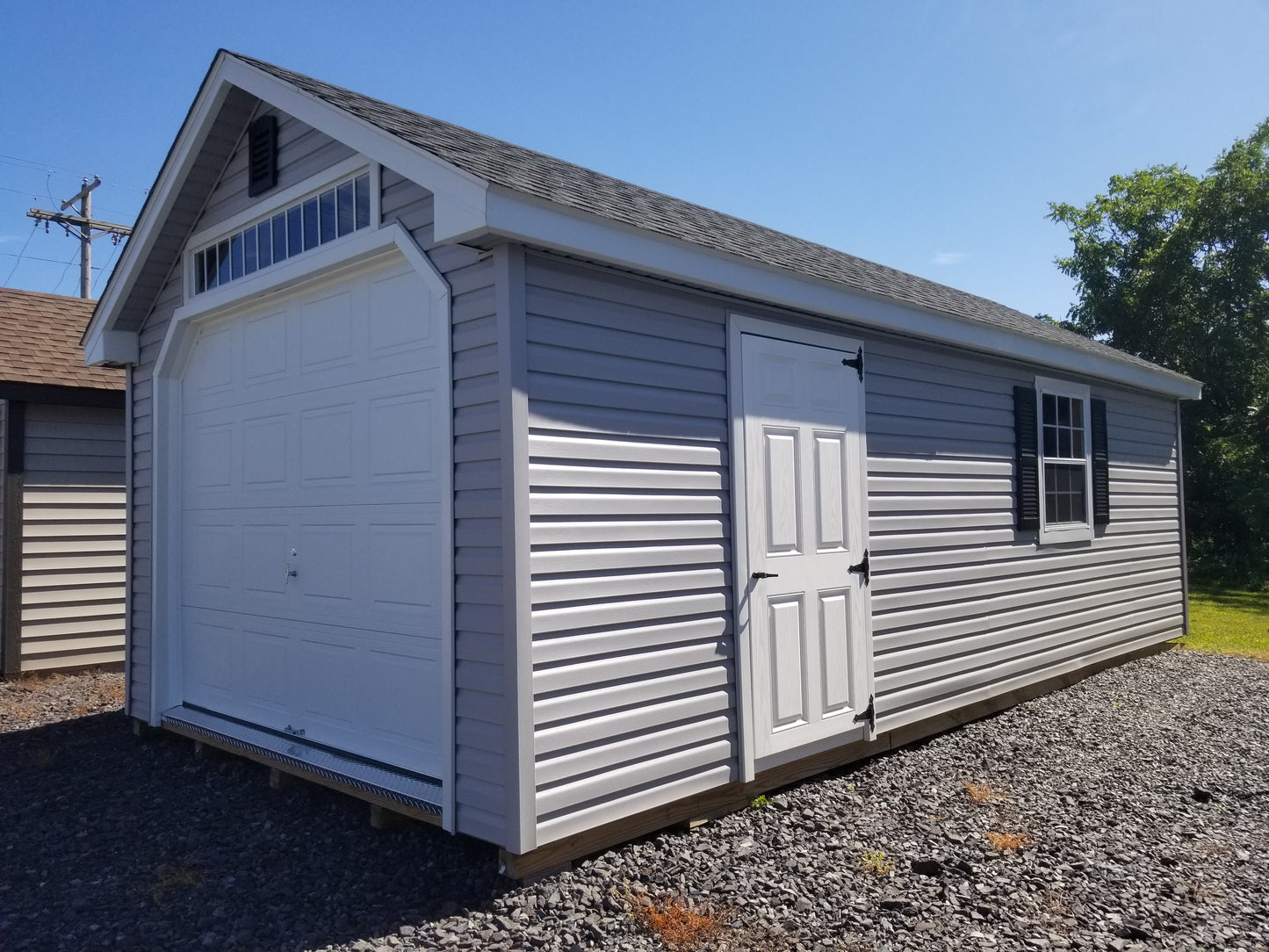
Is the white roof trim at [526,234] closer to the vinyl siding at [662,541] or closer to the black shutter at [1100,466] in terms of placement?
the vinyl siding at [662,541]

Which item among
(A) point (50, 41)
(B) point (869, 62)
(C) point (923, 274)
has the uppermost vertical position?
(A) point (50, 41)

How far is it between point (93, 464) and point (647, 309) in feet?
22.1

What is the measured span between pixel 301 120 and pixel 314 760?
3356mm

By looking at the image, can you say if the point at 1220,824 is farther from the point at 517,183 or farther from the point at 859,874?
the point at 517,183

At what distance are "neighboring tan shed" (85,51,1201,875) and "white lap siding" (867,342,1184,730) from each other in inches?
1.4

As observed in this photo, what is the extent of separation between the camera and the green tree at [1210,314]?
19.4 metres

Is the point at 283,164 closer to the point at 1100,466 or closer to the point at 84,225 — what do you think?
the point at 1100,466

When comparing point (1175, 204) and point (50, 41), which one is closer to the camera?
point (50, 41)

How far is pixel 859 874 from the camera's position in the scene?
155 inches

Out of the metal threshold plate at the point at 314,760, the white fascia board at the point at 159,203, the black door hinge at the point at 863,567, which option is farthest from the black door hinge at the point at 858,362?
the white fascia board at the point at 159,203

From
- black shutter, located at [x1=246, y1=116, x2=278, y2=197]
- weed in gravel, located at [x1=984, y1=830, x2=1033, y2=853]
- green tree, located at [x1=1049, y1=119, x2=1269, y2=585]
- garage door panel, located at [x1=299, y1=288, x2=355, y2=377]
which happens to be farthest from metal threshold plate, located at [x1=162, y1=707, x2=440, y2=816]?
green tree, located at [x1=1049, y1=119, x2=1269, y2=585]

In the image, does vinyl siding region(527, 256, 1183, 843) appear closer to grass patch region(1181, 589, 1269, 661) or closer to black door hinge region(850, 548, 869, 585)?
black door hinge region(850, 548, 869, 585)

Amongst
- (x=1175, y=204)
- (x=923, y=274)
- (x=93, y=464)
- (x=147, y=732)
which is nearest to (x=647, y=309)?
(x=147, y=732)

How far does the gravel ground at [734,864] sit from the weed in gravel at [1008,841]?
0.06 ft
